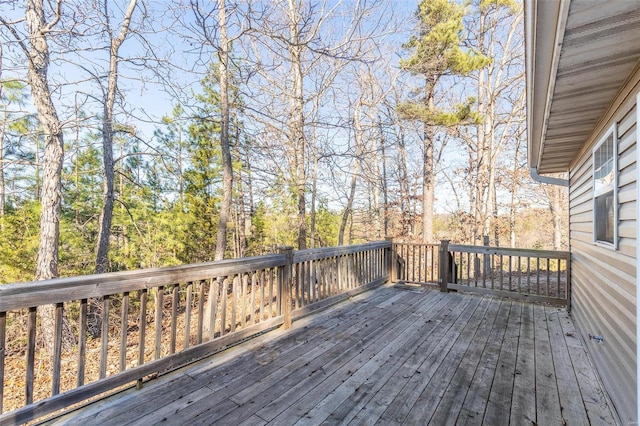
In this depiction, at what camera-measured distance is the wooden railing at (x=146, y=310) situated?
1729mm

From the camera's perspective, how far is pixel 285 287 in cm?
349

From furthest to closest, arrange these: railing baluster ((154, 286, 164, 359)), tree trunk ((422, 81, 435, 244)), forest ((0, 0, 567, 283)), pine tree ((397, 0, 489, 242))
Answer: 1. tree trunk ((422, 81, 435, 244))
2. pine tree ((397, 0, 489, 242))
3. forest ((0, 0, 567, 283))
4. railing baluster ((154, 286, 164, 359))

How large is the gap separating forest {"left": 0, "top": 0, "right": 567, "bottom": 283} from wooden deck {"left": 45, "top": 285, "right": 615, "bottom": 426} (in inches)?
76.9

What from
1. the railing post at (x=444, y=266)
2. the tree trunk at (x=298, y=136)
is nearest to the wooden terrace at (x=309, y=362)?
the railing post at (x=444, y=266)

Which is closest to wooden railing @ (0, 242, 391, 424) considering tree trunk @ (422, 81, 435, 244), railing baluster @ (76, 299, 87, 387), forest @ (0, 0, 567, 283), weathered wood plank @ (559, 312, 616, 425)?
railing baluster @ (76, 299, 87, 387)

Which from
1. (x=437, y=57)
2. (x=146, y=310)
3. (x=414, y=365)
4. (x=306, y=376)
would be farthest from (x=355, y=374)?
(x=437, y=57)

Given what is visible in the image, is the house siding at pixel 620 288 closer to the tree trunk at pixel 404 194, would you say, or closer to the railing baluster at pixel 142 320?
the railing baluster at pixel 142 320

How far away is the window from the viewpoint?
2.22 metres

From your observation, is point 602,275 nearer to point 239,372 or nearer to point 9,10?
point 239,372

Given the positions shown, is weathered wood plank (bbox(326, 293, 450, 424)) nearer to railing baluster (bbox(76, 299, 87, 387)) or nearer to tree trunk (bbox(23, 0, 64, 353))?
railing baluster (bbox(76, 299, 87, 387))

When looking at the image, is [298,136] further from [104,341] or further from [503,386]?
[503,386]

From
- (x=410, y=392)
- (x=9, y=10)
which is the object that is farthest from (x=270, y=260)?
(x=9, y=10)

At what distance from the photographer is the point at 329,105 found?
828 cm

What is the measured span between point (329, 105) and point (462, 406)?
7704 mm
